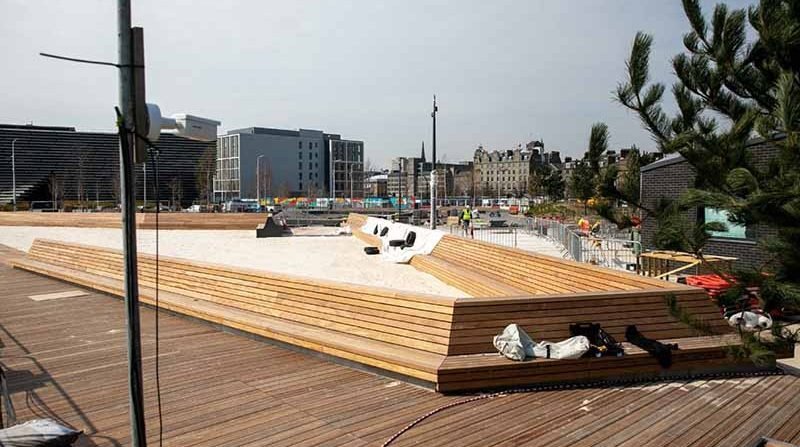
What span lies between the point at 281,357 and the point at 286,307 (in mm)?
1217

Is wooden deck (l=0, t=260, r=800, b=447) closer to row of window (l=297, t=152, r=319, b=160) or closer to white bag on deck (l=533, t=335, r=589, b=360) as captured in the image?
white bag on deck (l=533, t=335, r=589, b=360)

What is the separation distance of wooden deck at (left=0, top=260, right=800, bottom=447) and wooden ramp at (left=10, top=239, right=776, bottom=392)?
0.22 meters

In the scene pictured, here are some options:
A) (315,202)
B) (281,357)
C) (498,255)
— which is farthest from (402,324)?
(315,202)

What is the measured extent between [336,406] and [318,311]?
8.03 ft

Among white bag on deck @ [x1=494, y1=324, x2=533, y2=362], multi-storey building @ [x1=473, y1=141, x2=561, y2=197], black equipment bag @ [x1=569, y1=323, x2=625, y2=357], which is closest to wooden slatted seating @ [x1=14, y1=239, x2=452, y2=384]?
white bag on deck @ [x1=494, y1=324, x2=533, y2=362]

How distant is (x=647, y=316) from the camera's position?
22.8 ft

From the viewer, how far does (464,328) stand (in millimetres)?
6570

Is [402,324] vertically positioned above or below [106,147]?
below

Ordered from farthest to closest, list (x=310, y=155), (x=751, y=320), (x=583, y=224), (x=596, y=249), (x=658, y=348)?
(x=310, y=155)
(x=583, y=224)
(x=596, y=249)
(x=658, y=348)
(x=751, y=320)

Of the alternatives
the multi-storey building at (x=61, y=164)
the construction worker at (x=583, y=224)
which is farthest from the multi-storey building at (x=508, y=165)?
the construction worker at (x=583, y=224)

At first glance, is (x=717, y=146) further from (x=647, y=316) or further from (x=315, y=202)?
(x=315, y=202)

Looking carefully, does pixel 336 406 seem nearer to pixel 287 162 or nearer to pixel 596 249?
pixel 596 249

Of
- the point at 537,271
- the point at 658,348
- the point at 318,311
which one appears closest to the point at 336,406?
the point at 318,311

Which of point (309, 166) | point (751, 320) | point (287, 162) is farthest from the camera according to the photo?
point (309, 166)
